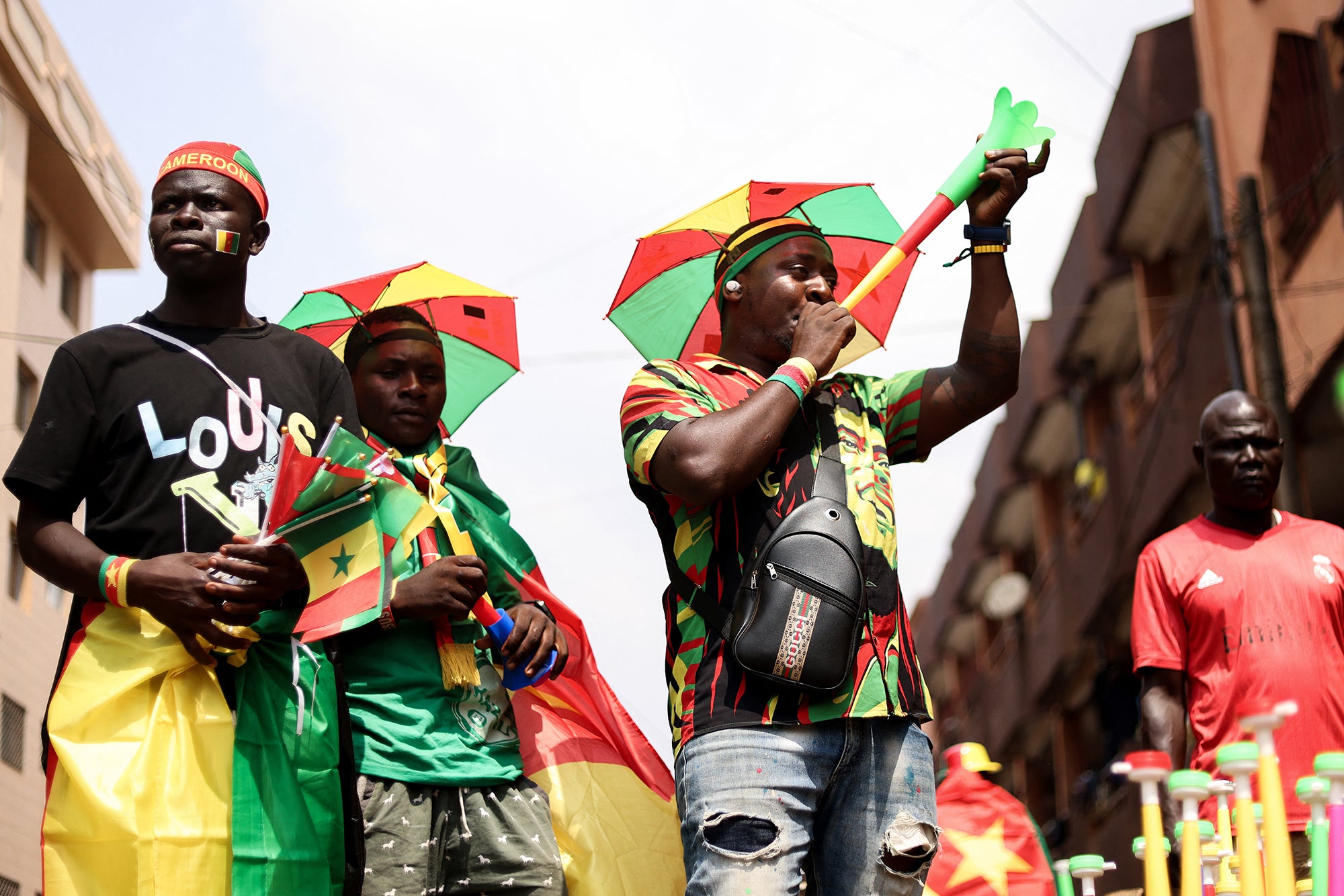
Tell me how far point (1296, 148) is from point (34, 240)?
19.0 meters

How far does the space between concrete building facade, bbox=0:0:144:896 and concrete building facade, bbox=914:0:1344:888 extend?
11440 mm

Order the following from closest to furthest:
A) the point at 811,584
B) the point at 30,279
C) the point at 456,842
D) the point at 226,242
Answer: the point at 811,584 → the point at 226,242 → the point at 456,842 → the point at 30,279

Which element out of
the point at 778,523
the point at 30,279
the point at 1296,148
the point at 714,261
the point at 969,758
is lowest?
the point at 969,758

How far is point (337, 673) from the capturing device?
3.42m

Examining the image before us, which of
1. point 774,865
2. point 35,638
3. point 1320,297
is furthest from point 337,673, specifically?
point 35,638

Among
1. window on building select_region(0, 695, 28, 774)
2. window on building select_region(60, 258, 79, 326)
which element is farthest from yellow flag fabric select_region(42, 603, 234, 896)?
window on building select_region(60, 258, 79, 326)

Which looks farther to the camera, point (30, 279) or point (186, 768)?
point (30, 279)

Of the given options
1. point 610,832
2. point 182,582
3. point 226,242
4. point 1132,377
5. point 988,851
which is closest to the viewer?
point 182,582

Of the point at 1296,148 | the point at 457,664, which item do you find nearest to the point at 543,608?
the point at 457,664

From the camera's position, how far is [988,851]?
4531 millimetres

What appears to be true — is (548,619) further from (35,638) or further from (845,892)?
(35,638)

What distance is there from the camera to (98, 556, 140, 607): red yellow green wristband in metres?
3.13

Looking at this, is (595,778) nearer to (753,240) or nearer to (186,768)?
(186,768)

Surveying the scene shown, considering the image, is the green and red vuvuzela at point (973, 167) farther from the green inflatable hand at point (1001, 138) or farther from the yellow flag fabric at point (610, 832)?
the yellow flag fabric at point (610, 832)
